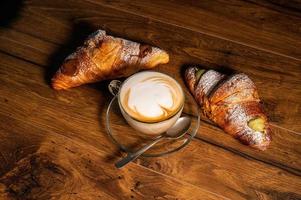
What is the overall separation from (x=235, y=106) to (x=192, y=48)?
27 cm

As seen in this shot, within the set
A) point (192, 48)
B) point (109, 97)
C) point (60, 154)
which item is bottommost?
point (60, 154)

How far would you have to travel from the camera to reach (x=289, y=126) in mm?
984

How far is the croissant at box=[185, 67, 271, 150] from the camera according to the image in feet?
3.05

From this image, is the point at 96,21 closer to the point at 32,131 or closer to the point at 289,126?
the point at 32,131

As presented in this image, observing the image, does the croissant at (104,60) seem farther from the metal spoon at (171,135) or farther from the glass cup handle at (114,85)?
the metal spoon at (171,135)

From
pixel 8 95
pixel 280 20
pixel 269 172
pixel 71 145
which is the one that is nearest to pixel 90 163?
pixel 71 145

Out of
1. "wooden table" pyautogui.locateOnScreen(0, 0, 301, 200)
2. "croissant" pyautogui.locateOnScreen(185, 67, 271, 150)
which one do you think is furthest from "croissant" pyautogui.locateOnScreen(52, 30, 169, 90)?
"croissant" pyautogui.locateOnScreen(185, 67, 271, 150)

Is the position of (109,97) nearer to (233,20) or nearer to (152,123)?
(152,123)

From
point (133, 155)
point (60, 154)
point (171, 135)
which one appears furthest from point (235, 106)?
point (60, 154)

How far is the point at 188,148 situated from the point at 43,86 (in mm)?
464

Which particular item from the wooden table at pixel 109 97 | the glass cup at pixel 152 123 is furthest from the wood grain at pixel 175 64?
the glass cup at pixel 152 123

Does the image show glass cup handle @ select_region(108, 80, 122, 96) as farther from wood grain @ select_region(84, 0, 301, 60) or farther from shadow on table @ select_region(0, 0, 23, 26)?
shadow on table @ select_region(0, 0, 23, 26)

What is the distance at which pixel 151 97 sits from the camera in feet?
2.93

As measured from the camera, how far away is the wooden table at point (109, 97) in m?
0.93
